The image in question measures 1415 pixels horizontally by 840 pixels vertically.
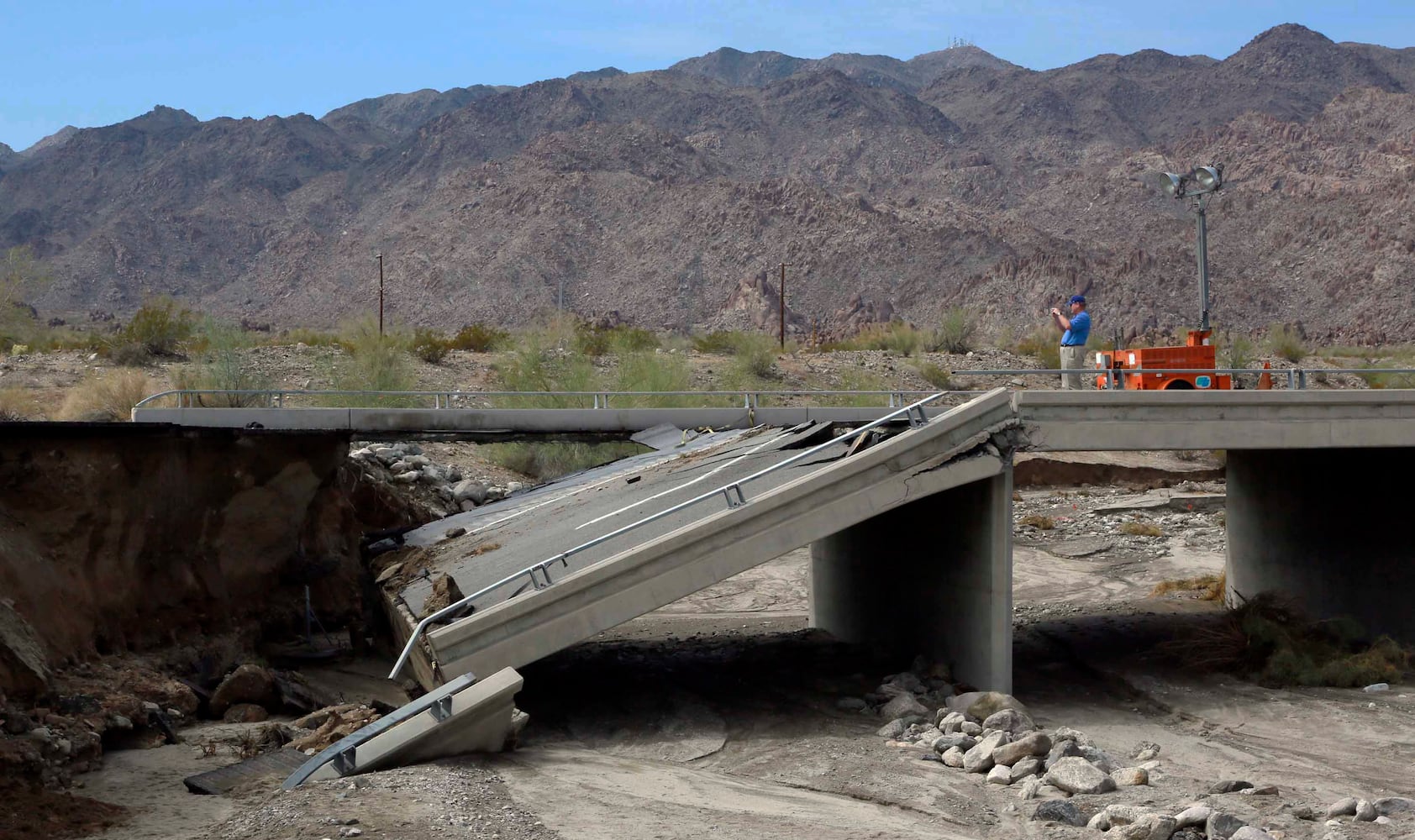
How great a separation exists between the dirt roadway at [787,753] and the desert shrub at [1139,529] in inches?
266

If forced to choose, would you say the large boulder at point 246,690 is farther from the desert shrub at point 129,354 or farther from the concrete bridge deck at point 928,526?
the desert shrub at point 129,354

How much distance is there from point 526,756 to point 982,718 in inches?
182

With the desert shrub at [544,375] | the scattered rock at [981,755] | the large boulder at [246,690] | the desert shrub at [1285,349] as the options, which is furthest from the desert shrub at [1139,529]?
the desert shrub at [1285,349]

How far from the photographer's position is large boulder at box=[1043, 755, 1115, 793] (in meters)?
11.1

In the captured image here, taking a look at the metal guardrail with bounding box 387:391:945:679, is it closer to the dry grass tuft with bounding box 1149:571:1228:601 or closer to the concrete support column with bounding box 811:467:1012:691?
the concrete support column with bounding box 811:467:1012:691

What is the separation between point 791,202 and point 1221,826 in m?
77.2

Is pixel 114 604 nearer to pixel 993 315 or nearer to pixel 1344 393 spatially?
pixel 1344 393

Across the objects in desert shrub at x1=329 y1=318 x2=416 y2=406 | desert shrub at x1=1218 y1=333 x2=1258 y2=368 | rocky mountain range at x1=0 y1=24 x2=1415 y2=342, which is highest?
rocky mountain range at x1=0 y1=24 x2=1415 y2=342

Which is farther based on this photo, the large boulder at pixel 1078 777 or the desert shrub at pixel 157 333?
the desert shrub at pixel 157 333

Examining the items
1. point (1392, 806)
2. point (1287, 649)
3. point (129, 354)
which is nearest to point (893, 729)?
point (1392, 806)

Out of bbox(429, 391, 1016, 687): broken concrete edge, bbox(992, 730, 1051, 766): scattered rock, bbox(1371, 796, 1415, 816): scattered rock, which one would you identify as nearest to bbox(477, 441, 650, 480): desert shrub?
bbox(429, 391, 1016, 687): broken concrete edge

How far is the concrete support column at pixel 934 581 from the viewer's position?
14.7 m

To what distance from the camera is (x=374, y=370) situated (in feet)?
117

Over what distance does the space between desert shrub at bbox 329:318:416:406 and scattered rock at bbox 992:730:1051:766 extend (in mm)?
21804
